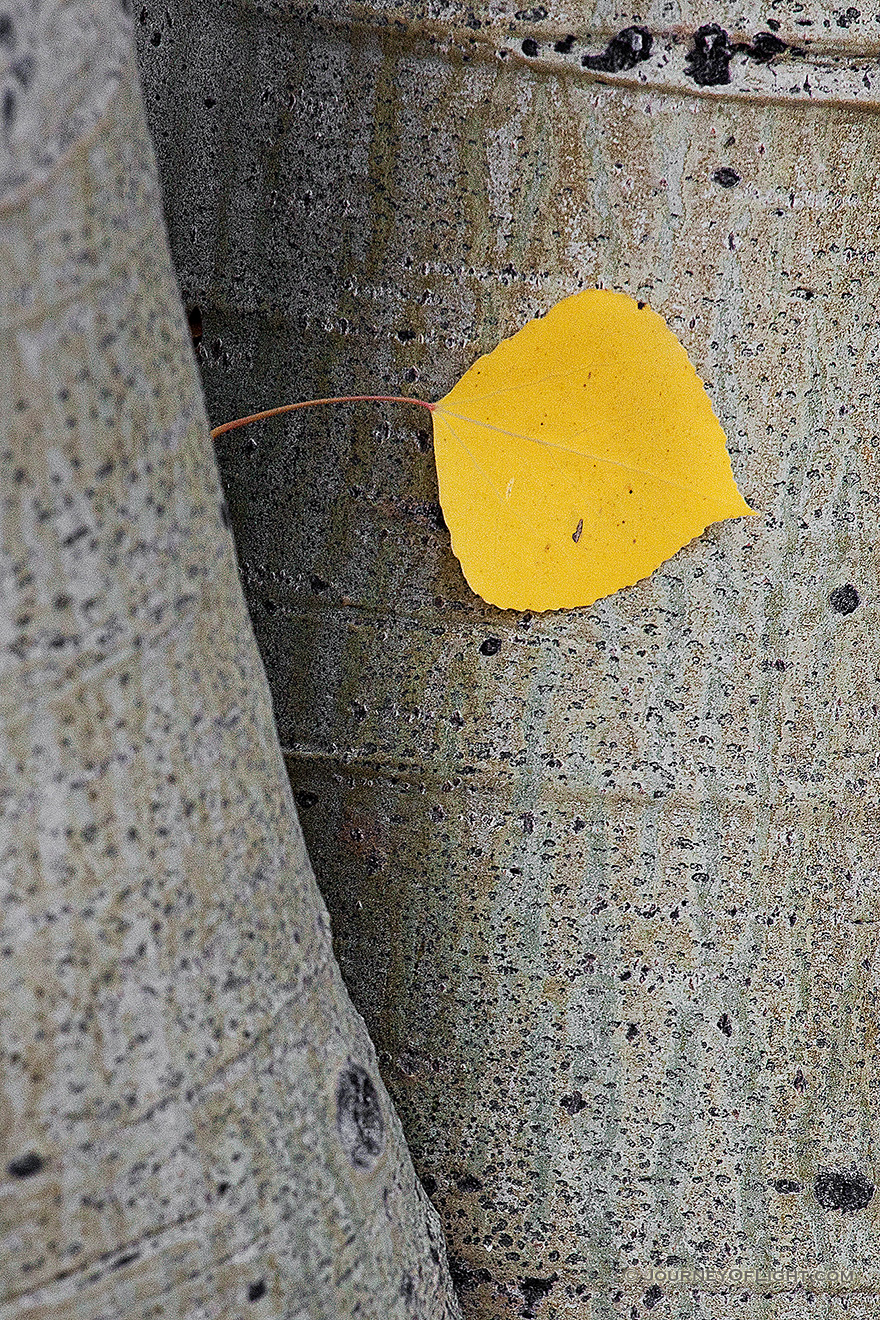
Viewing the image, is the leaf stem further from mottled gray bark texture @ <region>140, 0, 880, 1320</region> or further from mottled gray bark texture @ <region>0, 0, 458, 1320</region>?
mottled gray bark texture @ <region>0, 0, 458, 1320</region>

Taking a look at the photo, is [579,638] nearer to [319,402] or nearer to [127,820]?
[319,402]

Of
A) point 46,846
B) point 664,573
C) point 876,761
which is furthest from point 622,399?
point 46,846

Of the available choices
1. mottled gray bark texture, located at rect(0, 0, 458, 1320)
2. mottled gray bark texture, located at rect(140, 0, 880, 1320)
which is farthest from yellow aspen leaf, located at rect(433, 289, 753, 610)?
mottled gray bark texture, located at rect(0, 0, 458, 1320)

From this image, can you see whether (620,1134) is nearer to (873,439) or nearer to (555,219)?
(873,439)

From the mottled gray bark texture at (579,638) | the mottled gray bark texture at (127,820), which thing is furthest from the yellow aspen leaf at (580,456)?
the mottled gray bark texture at (127,820)

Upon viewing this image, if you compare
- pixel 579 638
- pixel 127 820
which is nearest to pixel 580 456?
pixel 579 638
